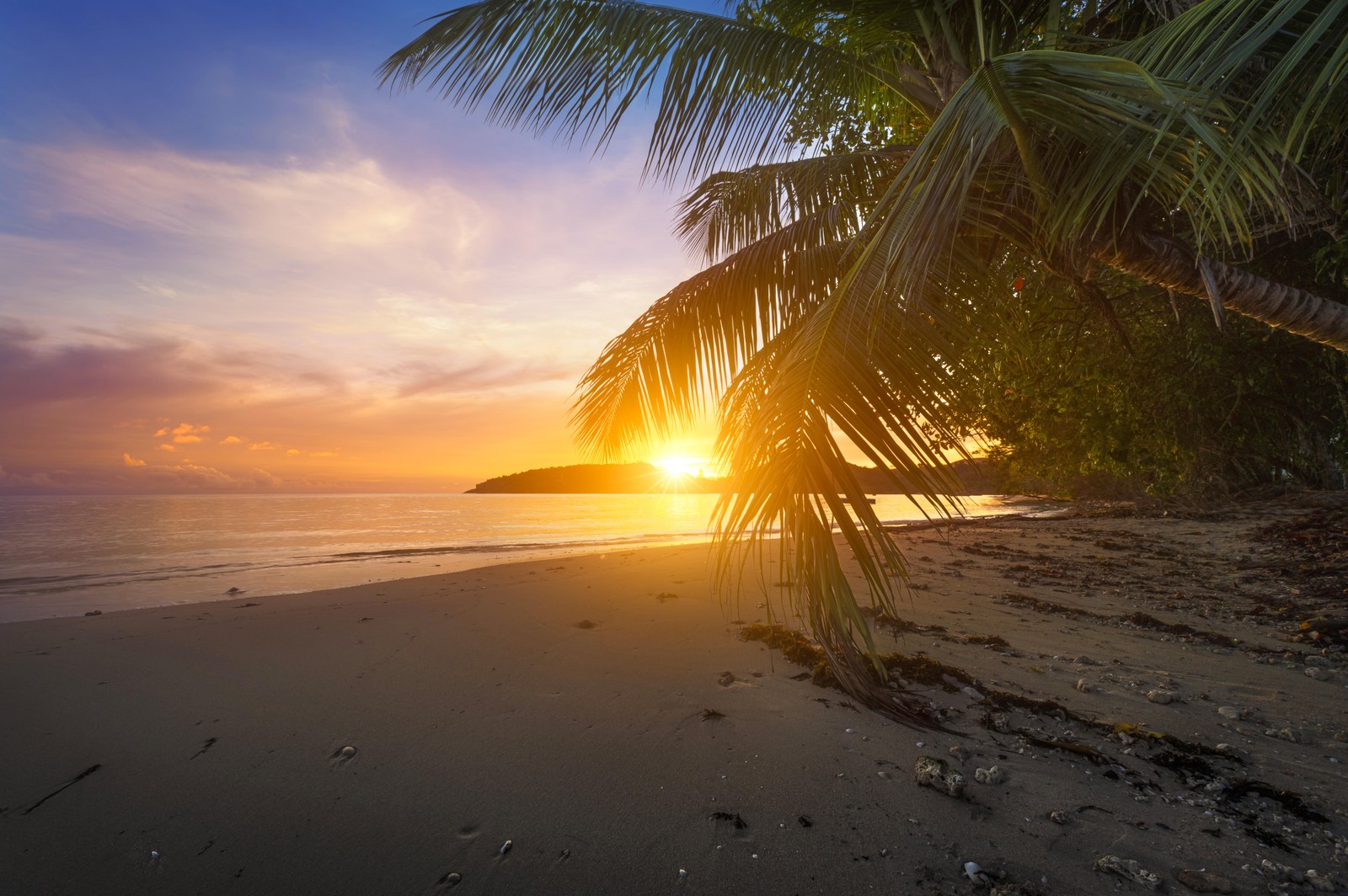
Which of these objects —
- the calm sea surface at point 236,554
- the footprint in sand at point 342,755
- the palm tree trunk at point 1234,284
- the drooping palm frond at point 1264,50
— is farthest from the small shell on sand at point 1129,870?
the calm sea surface at point 236,554

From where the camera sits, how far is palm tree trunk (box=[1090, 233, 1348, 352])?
11.9 ft

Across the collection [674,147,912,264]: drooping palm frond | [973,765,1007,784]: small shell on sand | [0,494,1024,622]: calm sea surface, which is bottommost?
[0,494,1024,622]: calm sea surface

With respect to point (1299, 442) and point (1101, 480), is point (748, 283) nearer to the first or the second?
point (1299, 442)

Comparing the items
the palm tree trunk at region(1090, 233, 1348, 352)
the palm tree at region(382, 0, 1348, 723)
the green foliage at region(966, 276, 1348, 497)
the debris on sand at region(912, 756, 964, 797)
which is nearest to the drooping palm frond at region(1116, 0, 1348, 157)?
the palm tree at region(382, 0, 1348, 723)

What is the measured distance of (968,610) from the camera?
5410 millimetres

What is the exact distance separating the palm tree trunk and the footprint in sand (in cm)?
516

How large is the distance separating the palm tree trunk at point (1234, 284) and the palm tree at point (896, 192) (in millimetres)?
15

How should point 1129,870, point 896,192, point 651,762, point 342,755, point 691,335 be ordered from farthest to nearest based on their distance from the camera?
point 691,335
point 896,192
point 342,755
point 651,762
point 1129,870

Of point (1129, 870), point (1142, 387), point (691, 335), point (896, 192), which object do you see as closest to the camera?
point (1129, 870)

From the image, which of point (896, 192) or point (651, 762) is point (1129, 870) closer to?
point (651, 762)

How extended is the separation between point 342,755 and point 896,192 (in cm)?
429

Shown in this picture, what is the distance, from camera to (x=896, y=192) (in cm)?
351

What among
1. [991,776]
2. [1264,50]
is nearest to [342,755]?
[991,776]

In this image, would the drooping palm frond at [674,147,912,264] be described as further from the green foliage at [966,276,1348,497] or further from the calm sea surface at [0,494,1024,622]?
the calm sea surface at [0,494,1024,622]
